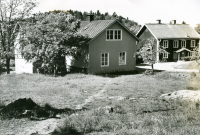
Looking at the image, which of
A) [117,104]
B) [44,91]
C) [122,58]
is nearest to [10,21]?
[44,91]

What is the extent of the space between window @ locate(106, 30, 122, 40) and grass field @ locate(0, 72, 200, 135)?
6949 millimetres

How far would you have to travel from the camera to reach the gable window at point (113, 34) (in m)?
18.0

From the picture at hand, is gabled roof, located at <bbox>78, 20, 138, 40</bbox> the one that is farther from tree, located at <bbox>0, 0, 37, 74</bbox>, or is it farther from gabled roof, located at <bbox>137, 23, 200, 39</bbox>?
tree, located at <bbox>0, 0, 37, 74</bbox>

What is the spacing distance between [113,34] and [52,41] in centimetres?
526

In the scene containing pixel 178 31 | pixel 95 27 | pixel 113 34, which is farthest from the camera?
pixel 113 34

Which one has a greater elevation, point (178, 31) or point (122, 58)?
point (178, 31)

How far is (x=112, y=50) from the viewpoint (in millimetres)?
18531

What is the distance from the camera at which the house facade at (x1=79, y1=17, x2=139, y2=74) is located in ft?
57.1

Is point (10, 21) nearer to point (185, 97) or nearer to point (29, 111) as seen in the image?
point (29, 111)

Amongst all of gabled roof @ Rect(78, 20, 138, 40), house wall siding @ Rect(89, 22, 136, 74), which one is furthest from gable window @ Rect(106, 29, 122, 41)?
gabled roof @ Rect(78, 20, 138, 40)

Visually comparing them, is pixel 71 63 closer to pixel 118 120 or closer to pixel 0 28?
pixel 0 28

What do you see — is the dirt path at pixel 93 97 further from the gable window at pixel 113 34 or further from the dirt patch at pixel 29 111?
the gable window at pixel 113 34

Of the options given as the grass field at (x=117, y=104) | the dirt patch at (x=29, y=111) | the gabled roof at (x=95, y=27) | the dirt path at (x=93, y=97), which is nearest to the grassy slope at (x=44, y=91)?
the grass field at (x=117, y=104)

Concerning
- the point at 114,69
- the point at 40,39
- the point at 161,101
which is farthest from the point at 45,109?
the point at 114,69
